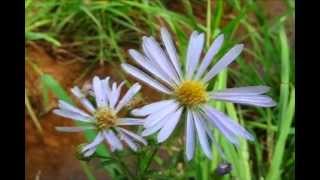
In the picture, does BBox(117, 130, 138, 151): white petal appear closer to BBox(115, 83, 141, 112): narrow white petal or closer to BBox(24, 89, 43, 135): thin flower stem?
BBox(115, 83, 141, 112): narrow white petal

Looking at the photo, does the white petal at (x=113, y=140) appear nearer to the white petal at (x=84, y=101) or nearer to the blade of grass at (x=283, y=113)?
the white petal at (x=84, y=101)

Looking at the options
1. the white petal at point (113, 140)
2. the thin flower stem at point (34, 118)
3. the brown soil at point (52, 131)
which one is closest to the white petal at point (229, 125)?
the white petal at point (113, 140)

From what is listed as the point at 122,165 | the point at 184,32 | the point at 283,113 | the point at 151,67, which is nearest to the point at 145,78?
the point at 151,67

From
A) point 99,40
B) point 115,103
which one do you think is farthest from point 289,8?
point 115,103

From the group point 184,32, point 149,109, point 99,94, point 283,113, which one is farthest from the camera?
point 184,32

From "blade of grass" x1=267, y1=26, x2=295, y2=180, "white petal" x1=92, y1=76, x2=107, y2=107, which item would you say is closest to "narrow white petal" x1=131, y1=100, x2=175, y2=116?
"white petal" x1=92, y1=76, x2=107, y2=107

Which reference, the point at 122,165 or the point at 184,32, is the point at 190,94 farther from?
the point at 184,32
